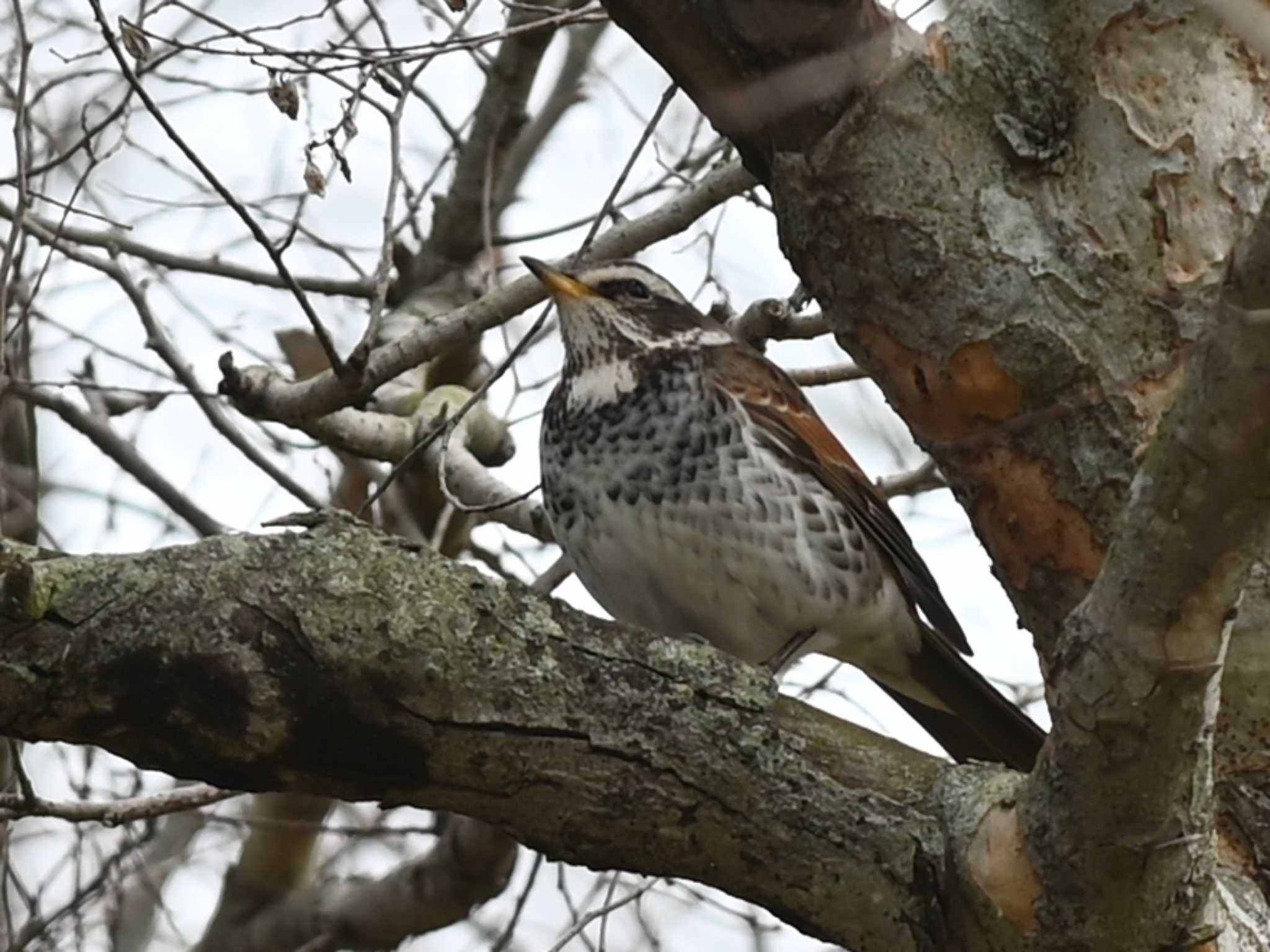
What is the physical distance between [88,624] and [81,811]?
1.31 meters

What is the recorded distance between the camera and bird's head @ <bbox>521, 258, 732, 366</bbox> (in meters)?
5.24

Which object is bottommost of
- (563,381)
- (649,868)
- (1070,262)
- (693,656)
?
(649,868)

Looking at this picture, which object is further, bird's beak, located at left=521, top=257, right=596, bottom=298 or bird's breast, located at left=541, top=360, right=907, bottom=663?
bird's beak, located at left=521, top=257, right=596, bottom=298

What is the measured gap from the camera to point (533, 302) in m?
4.90

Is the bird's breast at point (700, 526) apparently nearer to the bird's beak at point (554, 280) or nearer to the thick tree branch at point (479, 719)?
the bird's beak at point (554, 280)

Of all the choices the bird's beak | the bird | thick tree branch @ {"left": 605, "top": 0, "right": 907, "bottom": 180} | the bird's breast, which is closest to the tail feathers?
the bird

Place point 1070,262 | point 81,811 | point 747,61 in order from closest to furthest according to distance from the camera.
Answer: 1. point 747,61
2. point 1070,262
3. point 81,811

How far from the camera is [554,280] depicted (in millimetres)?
4965

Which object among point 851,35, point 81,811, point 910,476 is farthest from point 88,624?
point 910,476

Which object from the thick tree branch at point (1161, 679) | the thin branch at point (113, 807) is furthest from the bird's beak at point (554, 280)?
the thick tree branch at point (1161, 679)

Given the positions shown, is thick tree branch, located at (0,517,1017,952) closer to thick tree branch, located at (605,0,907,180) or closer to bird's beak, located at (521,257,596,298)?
thick tree branch, located at (605,0,907,180)

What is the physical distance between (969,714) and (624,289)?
1.57 meters

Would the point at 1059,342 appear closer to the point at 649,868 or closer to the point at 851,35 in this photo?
the point at 851,35

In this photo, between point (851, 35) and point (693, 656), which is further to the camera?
point (851, 35)
